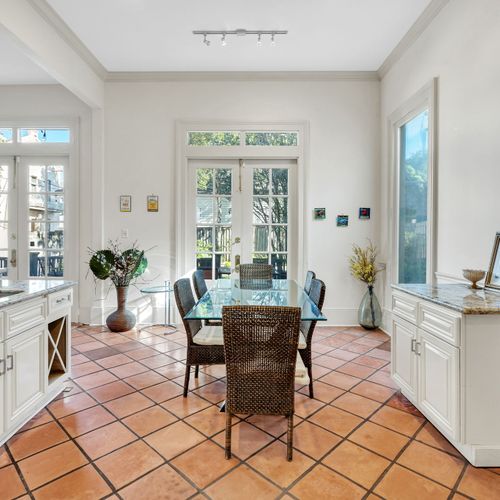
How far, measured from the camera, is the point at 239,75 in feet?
14.3

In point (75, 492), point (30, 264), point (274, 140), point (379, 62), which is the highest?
point (379, 62)

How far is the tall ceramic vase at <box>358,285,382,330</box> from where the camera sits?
4246 mm

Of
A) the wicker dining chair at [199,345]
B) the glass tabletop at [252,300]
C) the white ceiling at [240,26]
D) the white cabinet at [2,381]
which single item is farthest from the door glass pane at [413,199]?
the white cabinet at [2,381]

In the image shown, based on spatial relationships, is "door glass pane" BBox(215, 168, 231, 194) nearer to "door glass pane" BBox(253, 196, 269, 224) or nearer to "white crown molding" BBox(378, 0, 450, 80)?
"door glass pane" BBox(253, 196, 269, 224)

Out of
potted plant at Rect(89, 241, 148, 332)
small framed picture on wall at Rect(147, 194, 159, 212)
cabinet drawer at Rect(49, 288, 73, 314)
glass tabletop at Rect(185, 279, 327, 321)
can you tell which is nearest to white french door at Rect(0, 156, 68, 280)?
potted plant at Rect(89, 241, 148, 332)

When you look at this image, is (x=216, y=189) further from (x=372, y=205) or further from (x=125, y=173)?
(x=372, y=205)

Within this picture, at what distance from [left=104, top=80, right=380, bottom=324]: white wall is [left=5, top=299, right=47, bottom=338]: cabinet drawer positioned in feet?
7.49

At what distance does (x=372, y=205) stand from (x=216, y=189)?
208cm

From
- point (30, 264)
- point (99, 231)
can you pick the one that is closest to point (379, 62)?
point (99, 231)

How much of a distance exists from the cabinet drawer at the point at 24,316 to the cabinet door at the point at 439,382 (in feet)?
8.12

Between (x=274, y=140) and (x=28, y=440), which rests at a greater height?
(x=274, y=140)

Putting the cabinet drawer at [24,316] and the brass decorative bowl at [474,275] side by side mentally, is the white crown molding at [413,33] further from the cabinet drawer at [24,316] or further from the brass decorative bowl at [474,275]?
the cabinet drawer at [24,316]

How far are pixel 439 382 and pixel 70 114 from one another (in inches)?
198

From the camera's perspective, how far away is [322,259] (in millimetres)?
4430
